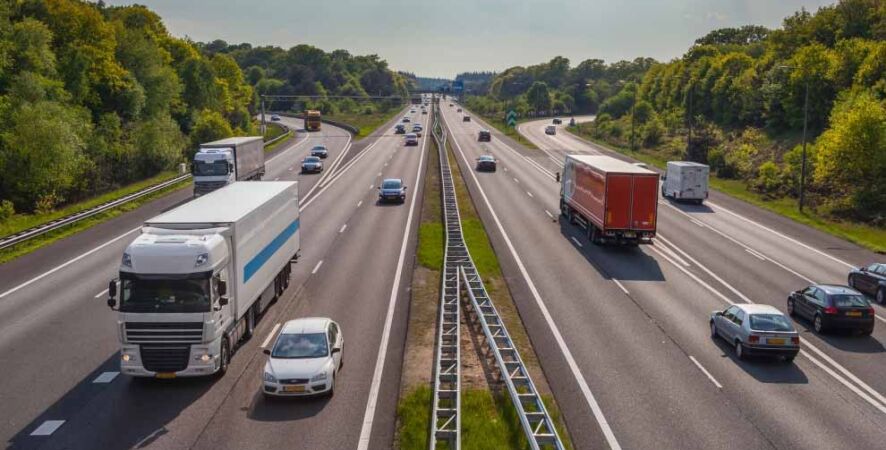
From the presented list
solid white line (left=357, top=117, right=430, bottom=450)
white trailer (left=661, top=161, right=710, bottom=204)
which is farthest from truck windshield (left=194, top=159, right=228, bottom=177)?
white trailer (left=661, top=161, right=710, bottom=204)

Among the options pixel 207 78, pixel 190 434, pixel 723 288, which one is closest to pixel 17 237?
pixel 190 434

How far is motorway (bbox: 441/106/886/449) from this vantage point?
17.1 metres

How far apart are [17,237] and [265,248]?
18.2 metres

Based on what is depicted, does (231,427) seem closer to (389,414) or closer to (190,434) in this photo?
(190,434)

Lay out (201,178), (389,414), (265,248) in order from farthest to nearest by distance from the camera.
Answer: (201,178) → (265,248) → (389,414)

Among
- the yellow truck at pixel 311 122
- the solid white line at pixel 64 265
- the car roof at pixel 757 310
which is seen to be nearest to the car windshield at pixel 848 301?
the car roof at pixel 757 310

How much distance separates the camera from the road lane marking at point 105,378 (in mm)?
19172

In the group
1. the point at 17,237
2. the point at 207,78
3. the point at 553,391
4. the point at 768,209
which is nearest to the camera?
the point at 553,391

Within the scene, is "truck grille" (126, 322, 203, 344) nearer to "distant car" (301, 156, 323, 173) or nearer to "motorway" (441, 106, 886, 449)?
"motorway" (441, 106, 886, 449)

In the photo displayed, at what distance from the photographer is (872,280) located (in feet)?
97.3

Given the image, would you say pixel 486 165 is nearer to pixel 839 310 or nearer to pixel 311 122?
pixel 839 310

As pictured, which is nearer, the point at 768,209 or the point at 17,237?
the point at 17,237

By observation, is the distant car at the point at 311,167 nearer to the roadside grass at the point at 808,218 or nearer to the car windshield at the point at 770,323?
the roadside grass at the point at 808,218

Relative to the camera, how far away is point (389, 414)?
17172 millimetres
